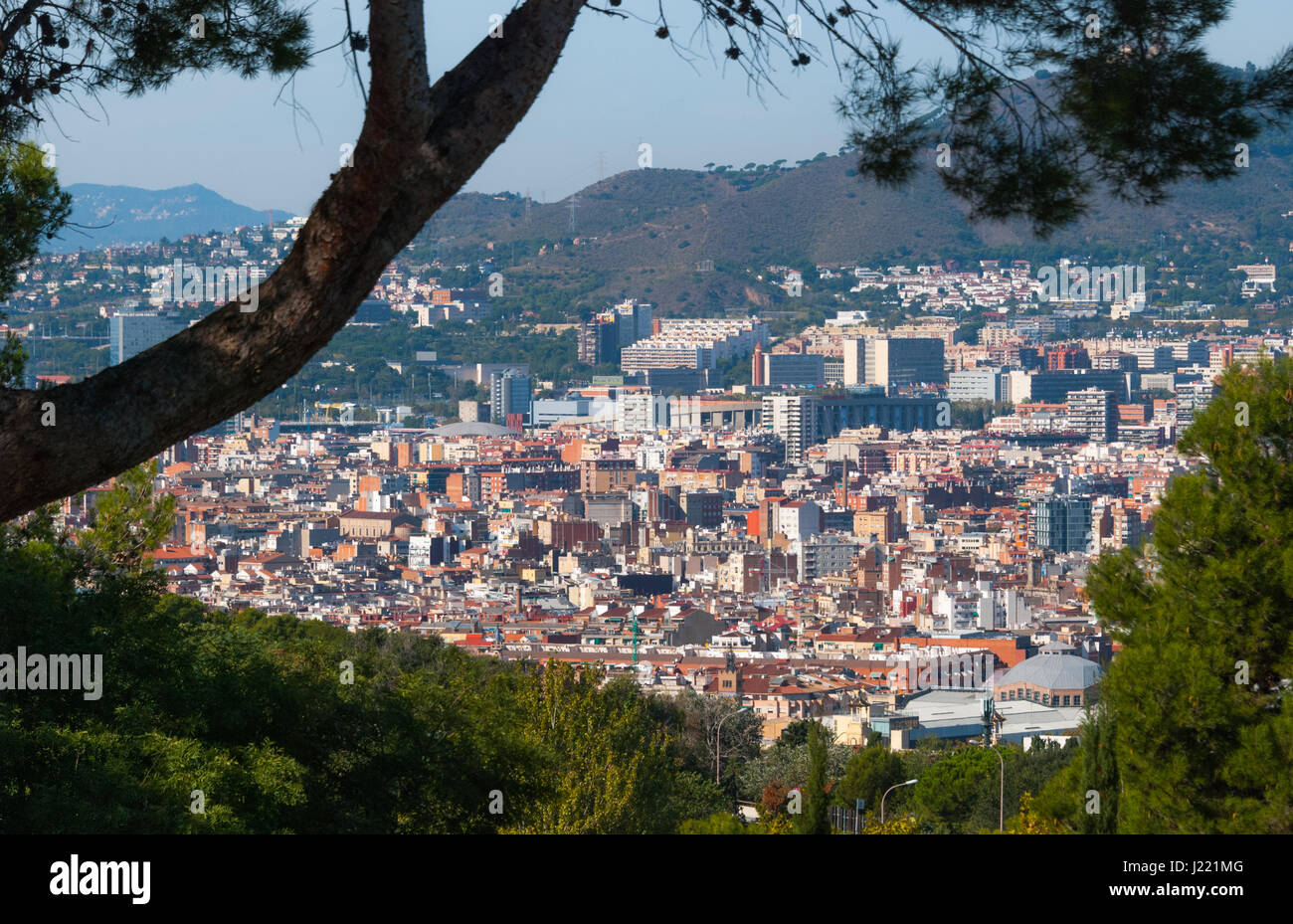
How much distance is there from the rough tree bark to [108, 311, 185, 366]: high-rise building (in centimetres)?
4687

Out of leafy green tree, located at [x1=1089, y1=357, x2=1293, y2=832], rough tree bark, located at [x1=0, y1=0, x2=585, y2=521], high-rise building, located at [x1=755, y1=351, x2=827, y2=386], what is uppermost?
high-rise building, located at [x1=755, y1=351, x2=827, y2=386]

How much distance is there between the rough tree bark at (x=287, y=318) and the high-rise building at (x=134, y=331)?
4687 cm

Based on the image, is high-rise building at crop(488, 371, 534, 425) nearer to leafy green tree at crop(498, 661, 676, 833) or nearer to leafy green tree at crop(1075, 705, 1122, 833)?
leafy green tree at crop(498, 661, 676, 833)

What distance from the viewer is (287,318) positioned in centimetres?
144

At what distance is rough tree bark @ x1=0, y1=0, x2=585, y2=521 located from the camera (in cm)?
139

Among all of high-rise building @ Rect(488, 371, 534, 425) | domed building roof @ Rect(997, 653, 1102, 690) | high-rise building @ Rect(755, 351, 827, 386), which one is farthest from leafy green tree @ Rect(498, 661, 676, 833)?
high-rise building @ Rect(755, 351, 827, 386)

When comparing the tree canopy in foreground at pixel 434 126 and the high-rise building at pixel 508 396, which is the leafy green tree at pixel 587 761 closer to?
the tree canopy in foreground at pixel 434 126

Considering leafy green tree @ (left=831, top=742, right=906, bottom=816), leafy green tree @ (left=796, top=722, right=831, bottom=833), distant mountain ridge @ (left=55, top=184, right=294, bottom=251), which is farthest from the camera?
distant mountain ridge @ (left=55, top=184, right=294, bottom=251)

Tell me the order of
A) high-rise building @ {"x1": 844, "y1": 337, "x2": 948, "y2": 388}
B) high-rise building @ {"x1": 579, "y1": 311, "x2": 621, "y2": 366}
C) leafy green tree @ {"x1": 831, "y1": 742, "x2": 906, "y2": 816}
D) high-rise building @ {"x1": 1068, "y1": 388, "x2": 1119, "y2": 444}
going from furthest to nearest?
high-rise building @ {"x1": 579, "y1": 311, "x2": 621, "y2": 366} → high-rise building @ {"x1": 844, "y1": 337, "x2": 948, "y2": 388} → high-rise building @ {"x1": 1068, "y1": 388, "x2": 1119, "y2": 444} → leafy green tree @ {"x1": 831, "y1": 742, "x2": 906, "y2": 816}

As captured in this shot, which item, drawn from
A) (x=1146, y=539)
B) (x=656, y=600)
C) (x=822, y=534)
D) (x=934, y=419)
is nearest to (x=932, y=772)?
(x=1146, y=539)

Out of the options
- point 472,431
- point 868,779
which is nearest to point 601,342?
point 472,431

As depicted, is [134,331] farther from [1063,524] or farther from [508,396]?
[1063,524]
